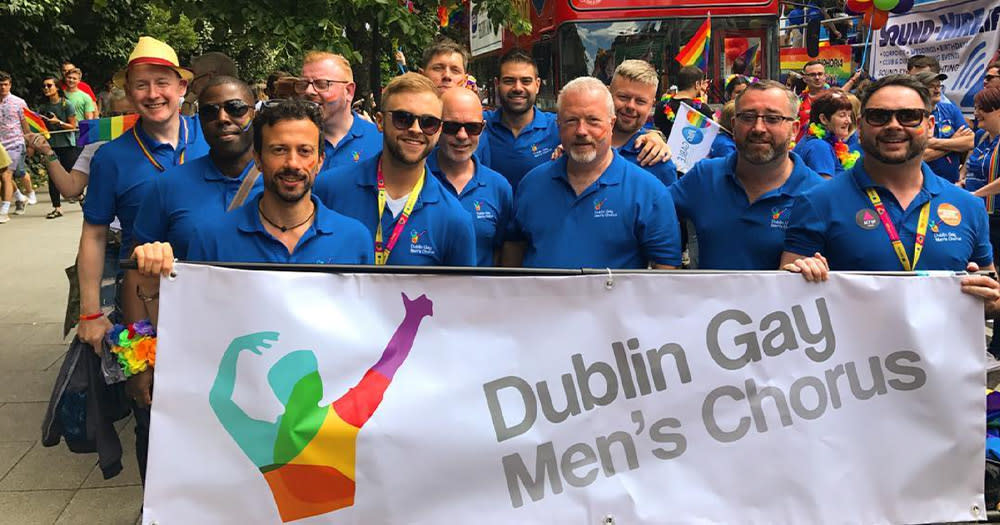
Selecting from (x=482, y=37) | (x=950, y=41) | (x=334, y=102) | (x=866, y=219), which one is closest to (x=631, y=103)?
(x=334, y=102)

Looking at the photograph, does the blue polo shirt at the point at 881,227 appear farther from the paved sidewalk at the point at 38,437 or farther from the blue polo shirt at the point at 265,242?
the paved sidewalk at the point at 38,437

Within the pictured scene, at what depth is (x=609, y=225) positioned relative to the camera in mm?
4145

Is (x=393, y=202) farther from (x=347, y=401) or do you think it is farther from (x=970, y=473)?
(x=970, y=473)

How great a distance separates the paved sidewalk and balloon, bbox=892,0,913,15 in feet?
34.3

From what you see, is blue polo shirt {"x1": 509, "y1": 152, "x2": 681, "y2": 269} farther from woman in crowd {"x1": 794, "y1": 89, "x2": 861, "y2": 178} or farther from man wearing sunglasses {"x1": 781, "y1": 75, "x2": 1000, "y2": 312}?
woman in crowd {"x1": 794, "y1": 89, "x2": 861, "y2": 178}

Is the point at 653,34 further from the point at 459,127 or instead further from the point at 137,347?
the point at 137,347

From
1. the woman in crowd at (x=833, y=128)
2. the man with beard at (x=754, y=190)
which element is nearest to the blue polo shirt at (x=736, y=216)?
the man with beard at (x=754, y=190)

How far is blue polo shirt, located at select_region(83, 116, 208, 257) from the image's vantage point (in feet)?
14.5

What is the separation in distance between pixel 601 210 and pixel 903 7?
9904 mm

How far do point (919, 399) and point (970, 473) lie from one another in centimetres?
33

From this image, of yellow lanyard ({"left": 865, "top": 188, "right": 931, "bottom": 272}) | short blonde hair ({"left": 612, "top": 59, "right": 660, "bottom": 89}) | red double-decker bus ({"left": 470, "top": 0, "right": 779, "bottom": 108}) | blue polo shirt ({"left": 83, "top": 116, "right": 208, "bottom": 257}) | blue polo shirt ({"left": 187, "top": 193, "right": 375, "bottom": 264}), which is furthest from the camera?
red double-decker bus ({"left": 470, "top": 0, "right": 779, "bottom": 108})

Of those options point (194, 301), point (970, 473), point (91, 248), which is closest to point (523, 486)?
point (194, 301)

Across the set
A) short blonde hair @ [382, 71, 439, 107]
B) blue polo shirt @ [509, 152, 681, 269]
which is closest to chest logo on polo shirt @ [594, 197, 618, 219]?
blue polo shirt @ [509, 152, 681, 269]

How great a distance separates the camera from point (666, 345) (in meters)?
3.40
